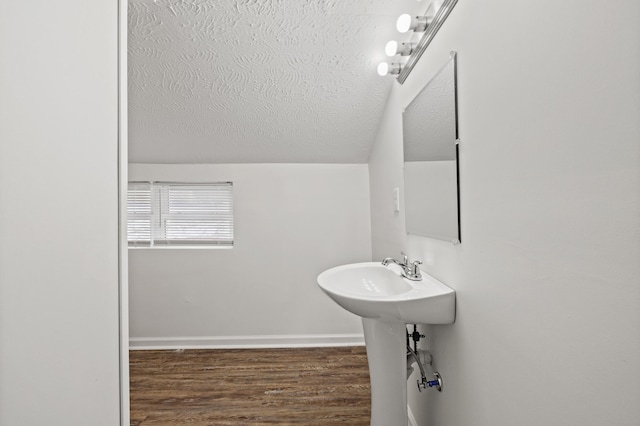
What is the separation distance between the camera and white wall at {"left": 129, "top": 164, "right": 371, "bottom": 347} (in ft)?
9.14

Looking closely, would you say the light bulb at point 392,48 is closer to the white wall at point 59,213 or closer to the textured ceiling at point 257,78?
the textured ceiling at point 257,78

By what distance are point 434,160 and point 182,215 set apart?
227 centimetres

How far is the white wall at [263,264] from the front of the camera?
2.79 meters

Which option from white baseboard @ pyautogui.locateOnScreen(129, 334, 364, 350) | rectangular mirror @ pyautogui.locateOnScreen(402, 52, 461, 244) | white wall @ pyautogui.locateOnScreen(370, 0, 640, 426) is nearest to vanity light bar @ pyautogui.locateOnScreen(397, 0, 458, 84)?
white wall @ pyautogui.locateOnScreen(370, 0, 640, 426)

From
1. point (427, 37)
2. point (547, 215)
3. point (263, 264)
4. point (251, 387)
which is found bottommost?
point (251, 387)

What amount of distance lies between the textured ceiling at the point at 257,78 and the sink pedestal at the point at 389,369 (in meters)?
1.38

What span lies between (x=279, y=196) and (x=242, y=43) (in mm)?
1296

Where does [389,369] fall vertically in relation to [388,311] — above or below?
below

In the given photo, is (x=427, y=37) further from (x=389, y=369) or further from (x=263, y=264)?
(x=263, y=264)

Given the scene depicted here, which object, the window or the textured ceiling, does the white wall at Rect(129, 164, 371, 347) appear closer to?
the window

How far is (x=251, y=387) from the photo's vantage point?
214 centimetres

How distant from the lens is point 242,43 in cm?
174

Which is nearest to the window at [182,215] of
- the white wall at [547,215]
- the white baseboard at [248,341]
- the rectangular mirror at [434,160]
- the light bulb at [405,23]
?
the white baseboard at [248,341]

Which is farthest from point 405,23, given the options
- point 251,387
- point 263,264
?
point 251,387
